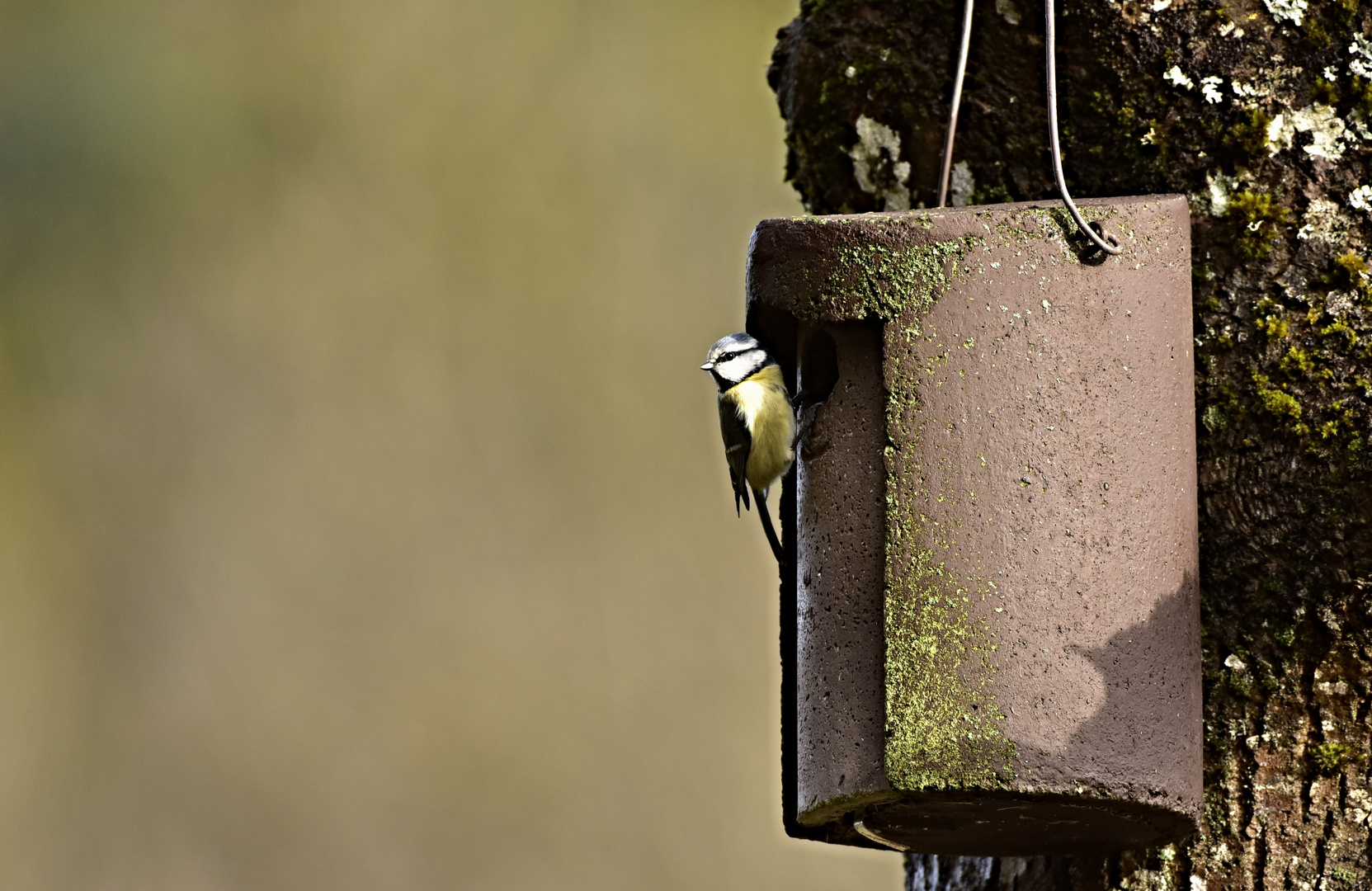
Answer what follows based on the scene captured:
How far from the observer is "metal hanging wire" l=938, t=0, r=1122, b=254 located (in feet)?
7.73

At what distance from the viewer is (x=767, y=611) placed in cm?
750

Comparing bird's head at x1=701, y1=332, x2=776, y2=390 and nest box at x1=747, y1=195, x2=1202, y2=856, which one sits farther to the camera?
bird's head at x1=701, y1=332, x2=776, y2=390

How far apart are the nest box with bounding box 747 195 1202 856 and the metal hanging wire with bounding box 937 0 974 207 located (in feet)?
0.75

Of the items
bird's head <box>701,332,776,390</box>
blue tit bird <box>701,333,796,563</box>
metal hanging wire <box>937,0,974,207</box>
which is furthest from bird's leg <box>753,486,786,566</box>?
metal hanging wire <box>937,0,974,207</box>

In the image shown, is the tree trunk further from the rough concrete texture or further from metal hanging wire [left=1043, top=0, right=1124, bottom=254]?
the rough concrete texture

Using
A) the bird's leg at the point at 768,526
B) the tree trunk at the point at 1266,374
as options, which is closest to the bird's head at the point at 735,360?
the bird's leg at the point at 768,526

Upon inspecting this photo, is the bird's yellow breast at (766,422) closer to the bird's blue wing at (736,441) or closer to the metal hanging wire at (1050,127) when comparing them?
the bird's blue wing at (736,441)

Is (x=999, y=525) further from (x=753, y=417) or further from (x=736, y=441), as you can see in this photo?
(x=736, y=441)

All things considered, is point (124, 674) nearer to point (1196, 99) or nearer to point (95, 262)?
point (95, 262)

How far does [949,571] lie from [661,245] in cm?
590

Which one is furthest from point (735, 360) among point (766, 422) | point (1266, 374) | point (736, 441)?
point (1266, 374)

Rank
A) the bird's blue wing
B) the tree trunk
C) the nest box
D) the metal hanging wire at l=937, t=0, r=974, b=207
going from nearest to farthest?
the nest box < the tree trunk < the metal hanging wire at l=937, t=0, r=974, b=207 < the bird's blue wing

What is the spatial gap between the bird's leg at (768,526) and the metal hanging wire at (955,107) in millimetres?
696

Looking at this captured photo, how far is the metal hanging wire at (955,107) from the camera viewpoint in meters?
2.63
